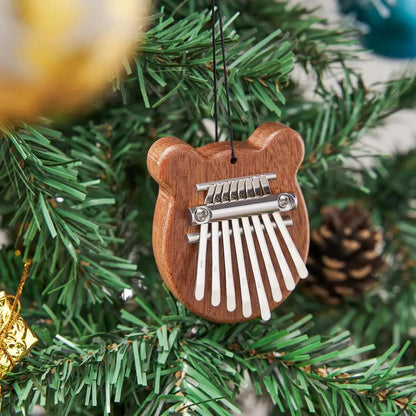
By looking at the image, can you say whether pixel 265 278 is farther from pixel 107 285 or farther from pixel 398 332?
pixel 398 332

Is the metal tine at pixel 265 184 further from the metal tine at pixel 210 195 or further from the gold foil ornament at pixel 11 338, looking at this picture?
the gold foil ornament at pixel 11 338

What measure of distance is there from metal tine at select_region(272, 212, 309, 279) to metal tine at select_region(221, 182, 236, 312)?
3cm

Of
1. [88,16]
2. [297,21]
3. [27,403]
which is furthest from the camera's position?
[297,21]

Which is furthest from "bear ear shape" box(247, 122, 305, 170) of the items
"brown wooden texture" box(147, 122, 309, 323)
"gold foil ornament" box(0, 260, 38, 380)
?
"gold foil ornament" box(0, 260, 38, 380)

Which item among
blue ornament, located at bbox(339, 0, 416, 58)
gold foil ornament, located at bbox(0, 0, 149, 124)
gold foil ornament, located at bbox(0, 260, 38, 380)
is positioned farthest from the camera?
blue ornament, located at bbox(339, 0, 416, 58)

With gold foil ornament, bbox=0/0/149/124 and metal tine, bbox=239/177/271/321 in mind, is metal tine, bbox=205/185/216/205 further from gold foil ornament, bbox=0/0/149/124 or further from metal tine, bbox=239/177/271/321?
gold foil ornament, bbox=0/0/149/124

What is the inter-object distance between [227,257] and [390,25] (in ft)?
0.87

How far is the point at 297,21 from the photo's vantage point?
0.43 metres

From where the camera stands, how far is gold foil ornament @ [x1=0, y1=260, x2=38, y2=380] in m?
0.31

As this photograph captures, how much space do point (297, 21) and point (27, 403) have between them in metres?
0.31

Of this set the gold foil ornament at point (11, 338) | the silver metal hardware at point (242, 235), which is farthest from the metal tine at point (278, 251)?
the gold foil ornament at point (11, 338)

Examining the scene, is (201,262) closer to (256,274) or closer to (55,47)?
(256,274)

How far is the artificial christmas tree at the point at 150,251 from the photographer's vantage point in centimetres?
32

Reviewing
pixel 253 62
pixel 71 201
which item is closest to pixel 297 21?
pixel 253 62
